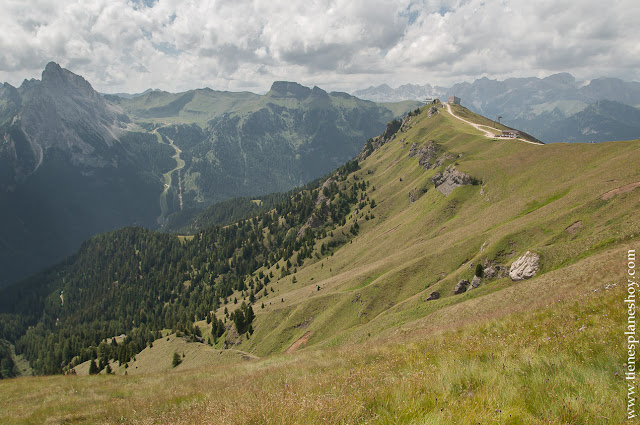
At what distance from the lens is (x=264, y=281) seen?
172250 mm

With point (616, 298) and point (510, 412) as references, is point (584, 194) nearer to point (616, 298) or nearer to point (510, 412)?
point (616, 298)

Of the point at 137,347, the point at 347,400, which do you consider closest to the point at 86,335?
the point at 137,347

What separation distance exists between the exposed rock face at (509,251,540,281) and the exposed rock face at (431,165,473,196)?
6506cm

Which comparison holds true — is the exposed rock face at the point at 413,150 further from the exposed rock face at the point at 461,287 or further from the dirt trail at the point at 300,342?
the exposed rock face at the point at 461,287

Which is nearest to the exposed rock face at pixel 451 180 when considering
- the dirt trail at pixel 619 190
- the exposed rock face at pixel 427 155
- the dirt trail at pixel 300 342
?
the exposed rock face at pixel 427 155

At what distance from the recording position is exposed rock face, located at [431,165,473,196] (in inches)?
4048

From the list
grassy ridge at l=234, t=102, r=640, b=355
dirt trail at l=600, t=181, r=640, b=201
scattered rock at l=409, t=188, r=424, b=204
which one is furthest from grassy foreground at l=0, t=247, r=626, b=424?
scattered rock at l=409, t=188, r=424, b=204

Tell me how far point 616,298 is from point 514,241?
45.4 meters

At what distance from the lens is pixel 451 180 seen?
361 feet

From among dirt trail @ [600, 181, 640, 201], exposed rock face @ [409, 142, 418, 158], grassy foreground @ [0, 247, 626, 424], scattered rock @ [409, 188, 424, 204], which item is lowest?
dirt trail @ [600, 181, 640, 201]

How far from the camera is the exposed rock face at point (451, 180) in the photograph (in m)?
103

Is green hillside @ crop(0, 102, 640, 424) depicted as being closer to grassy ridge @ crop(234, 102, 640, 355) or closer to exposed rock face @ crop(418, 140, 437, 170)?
grassy ridge @ crop(234, 102, 640, 355)

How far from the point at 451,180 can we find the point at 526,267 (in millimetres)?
74449

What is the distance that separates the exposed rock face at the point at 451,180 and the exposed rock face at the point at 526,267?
213 ft
